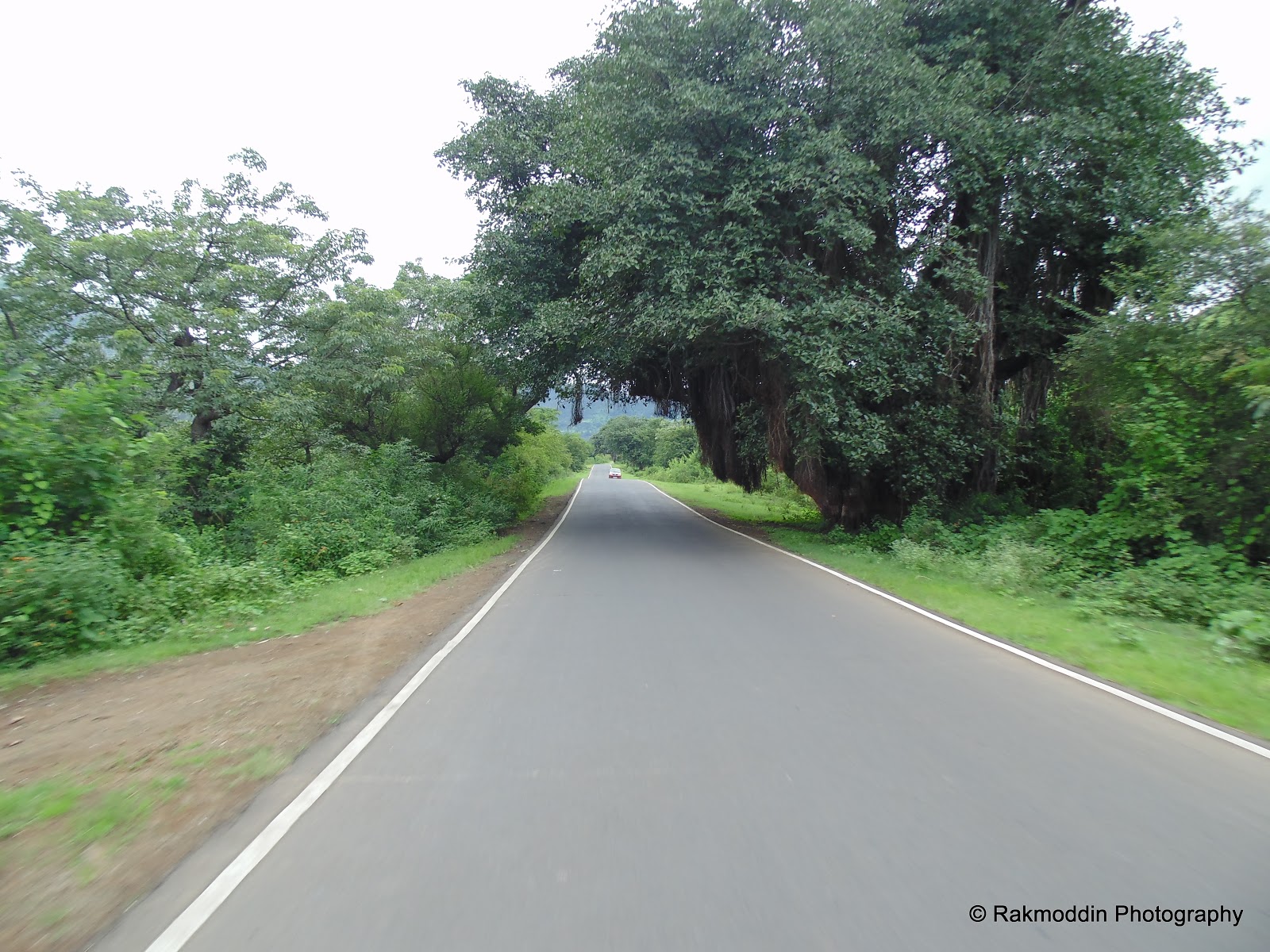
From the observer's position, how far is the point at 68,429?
9297mm

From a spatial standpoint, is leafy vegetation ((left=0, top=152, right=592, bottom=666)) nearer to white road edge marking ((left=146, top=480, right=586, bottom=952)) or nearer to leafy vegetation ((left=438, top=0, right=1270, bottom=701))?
white road edge marking ((left=146, top=480, right=586, bottom=952))

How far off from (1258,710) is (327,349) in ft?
71.1

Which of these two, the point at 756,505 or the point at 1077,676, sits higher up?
the point at 1077,676

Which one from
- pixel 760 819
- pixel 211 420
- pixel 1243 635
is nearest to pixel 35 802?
pixel 760 819

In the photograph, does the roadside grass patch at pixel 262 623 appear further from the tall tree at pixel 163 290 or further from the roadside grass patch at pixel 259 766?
the tall tree at pixel 163 290

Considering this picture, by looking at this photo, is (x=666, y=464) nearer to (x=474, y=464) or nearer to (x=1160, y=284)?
(x=474, y=464)

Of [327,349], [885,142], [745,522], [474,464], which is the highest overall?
[885,142]

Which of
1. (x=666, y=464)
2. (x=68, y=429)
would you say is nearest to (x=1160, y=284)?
(x=68, y=429)

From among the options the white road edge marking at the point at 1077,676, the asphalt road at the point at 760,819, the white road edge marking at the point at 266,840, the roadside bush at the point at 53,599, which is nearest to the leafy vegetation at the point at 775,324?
the roadside bush at the point at 53,599

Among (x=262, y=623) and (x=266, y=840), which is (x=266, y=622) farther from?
(x=266, y=840)

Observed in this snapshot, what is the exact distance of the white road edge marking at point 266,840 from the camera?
2922mm

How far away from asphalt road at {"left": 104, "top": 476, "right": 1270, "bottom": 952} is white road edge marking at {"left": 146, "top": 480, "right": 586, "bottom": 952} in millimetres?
68

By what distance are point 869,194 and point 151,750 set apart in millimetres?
14495

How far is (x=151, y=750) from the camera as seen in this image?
191 inches
